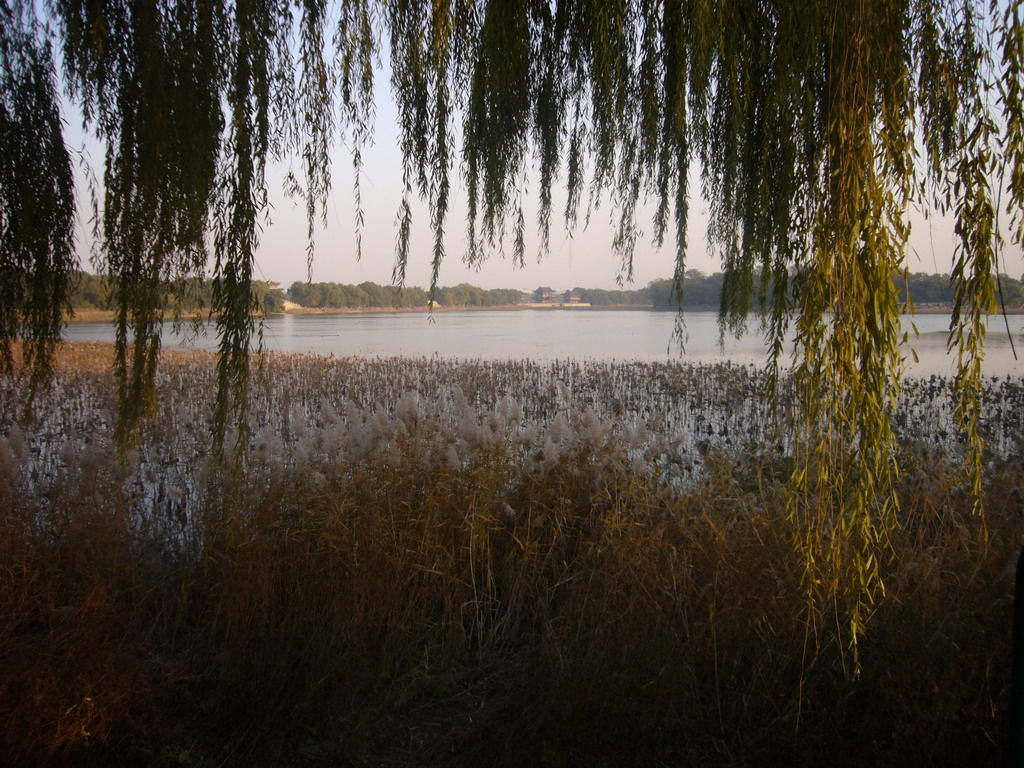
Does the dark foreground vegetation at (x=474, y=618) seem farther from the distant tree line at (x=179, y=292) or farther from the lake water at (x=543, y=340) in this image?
the lake water at (x=543, y=340)

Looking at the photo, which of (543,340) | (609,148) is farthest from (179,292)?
(543,340)

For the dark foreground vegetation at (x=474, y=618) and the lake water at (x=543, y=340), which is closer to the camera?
the dark foreground vegetation at (x=474, y=618)

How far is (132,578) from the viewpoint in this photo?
2707mm

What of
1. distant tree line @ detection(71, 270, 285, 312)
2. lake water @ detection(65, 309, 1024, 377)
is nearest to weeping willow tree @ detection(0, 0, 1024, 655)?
distant tree line @ detection(71, 270, 285, 312)

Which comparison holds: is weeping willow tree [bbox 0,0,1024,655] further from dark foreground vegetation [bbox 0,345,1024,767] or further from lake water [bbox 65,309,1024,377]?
lake water [bbox 65,309,1024,377]

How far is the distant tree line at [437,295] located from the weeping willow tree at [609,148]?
0.14 meters

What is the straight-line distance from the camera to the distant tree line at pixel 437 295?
1.67 metres

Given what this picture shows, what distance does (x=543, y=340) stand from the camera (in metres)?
13.6

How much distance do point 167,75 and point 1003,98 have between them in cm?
169

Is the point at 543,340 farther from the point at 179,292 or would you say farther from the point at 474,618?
the point at 179,292

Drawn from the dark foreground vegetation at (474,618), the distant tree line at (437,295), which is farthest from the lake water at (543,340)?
the dark foreground vegetation at (474,618)

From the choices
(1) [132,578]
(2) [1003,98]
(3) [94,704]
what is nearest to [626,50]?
(2) [1003,98]

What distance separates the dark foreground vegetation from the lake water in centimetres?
369

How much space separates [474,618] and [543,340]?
11086 mm
